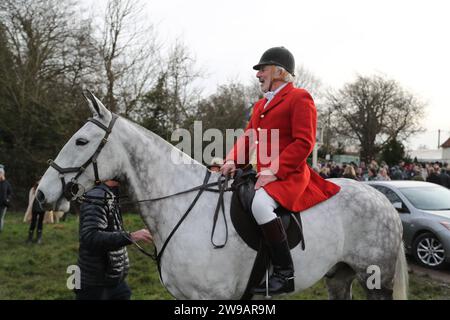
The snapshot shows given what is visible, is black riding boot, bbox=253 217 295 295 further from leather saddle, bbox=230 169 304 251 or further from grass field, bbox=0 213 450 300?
grass field, bbox=0 213 450 300

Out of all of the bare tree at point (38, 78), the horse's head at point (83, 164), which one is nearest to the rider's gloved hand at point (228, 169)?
the horse's head at point (83, 164)

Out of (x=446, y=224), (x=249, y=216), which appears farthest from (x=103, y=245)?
(x=446, y=224)

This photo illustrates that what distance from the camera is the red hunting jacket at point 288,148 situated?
340 cm

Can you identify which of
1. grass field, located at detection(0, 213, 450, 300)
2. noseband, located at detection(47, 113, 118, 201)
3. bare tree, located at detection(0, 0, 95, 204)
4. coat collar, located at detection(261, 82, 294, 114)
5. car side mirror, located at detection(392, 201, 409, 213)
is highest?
bare tree, located at detection(0, 0, 95, 204)

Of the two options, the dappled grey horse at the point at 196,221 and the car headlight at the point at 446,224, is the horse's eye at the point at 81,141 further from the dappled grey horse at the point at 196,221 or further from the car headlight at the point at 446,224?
the car headlight at the point at 446,224

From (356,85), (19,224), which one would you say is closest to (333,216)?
(19,224)

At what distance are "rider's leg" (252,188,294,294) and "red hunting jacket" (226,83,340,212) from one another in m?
0.13

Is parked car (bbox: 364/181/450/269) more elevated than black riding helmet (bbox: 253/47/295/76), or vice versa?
black riding helmet (bbox: 253/47/295/76)

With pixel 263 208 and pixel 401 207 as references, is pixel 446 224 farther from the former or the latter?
pixel 263 208

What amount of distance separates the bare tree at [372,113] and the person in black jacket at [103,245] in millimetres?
47588

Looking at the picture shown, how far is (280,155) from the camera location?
11.3 ft

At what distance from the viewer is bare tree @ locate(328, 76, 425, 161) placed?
47531 millimetres

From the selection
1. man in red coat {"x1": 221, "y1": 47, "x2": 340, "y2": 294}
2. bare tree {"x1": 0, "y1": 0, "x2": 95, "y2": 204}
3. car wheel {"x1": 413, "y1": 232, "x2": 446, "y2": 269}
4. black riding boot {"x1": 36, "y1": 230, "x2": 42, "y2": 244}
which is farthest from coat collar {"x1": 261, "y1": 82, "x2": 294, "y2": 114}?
bare tree {"x1": 0, "y1": 0, "x2": 95, "y2": 204}
